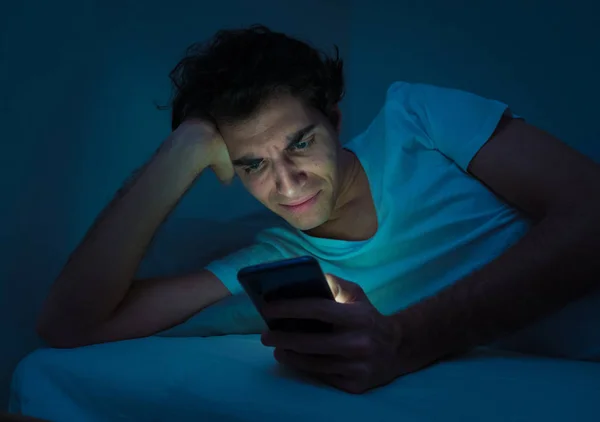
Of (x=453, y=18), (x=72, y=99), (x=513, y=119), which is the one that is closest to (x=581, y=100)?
(x=513, y=119)

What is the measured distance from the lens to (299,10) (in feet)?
5.93

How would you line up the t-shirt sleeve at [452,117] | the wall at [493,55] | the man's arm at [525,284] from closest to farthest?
the man's arm at [525,284] → the t-shirt sleeve at [452,117] → the wall at [493,55]

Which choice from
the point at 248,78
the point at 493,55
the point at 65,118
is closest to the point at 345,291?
the point at 248,78

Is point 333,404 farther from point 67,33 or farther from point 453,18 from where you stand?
point 453,18

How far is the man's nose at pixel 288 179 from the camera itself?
1.05m

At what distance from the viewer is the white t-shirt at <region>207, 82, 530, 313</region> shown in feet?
3.41

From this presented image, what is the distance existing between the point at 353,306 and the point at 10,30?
82cm

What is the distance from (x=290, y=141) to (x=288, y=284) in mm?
410

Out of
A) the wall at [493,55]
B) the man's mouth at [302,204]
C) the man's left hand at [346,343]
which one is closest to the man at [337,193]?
the man's mouth at [302,204]

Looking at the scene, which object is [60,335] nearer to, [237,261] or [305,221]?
[237,261]

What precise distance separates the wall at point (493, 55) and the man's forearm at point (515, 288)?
55 cm

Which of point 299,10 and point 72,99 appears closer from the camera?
point 72,99

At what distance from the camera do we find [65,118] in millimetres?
1178

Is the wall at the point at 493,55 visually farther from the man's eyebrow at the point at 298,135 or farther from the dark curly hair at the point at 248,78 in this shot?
the man's eyebrow at the point at 298,135
